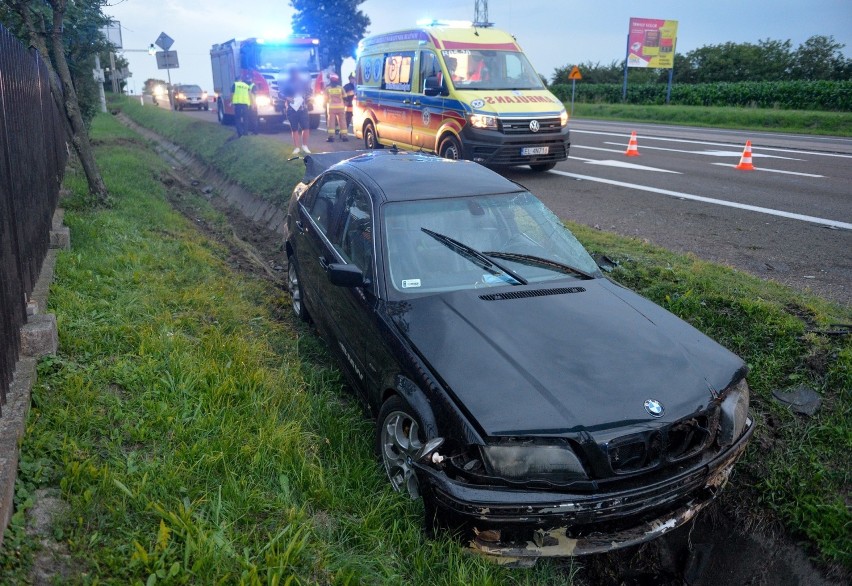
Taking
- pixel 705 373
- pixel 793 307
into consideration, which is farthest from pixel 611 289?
pixel 793 307

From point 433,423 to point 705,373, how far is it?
4.66 ft

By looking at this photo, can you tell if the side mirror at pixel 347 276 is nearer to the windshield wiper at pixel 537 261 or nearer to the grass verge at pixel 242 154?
the windshield wiper at pixel 537 261

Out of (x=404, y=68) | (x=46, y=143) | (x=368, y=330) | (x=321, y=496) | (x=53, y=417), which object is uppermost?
(x=404, y=68)

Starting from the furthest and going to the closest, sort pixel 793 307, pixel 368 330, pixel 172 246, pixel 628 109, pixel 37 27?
pixel 628 109, pixel 37 27, pixel 172 246, pixel 793 307, pixel 368 330

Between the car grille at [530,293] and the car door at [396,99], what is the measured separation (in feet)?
30.5

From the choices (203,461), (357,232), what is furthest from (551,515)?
(357,232)

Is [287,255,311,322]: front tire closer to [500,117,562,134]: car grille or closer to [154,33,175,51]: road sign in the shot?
[500,117,562,134]: car grille

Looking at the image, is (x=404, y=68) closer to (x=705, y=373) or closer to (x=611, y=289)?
(x=611, y=289)

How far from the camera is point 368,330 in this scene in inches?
161

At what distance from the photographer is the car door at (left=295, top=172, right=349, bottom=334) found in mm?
5184

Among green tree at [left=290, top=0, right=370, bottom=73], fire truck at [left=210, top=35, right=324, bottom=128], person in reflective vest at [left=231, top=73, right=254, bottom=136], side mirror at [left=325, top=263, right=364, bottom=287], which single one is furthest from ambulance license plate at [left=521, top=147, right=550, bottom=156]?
green tree at [left=290, top=0, right=370, bottom=73]

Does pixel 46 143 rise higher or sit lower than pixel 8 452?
higher

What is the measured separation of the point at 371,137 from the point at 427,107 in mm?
3078

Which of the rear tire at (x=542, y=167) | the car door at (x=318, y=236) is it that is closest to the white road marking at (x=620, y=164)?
the rear tire at (x=542, y=167)
